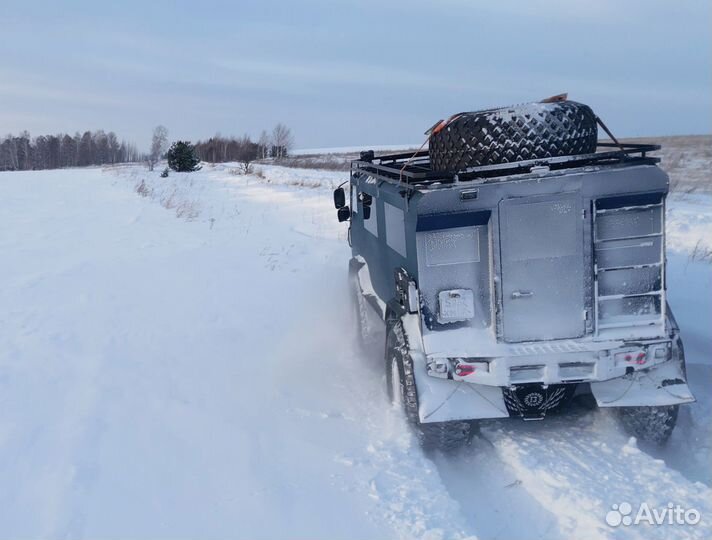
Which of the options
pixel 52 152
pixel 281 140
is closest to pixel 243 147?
pixel 281 140

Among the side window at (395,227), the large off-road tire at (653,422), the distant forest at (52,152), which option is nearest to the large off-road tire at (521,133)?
the side window at (395,227)

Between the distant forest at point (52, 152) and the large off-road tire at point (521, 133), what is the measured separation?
420 ft

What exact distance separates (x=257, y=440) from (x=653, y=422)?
3.12 metres

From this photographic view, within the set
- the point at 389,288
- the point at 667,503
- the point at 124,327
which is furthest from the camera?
the point at 124,327

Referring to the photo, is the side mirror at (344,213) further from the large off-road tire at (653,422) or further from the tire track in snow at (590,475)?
the large off-road tire at (653,422)

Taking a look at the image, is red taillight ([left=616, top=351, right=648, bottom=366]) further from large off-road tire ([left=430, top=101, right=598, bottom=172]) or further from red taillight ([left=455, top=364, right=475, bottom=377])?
large off-road tire ([left=430, top=101, right=598, bottom=172])

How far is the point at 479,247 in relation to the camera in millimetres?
4617

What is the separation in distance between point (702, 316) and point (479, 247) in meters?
4.77

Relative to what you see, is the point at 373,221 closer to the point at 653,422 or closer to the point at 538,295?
the point at 538,295

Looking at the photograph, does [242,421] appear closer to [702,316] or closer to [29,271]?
[702,316]

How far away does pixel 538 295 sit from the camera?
181 inches

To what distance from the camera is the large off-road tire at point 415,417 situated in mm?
4699

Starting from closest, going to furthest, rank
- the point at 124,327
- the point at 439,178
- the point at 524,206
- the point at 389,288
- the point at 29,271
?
1. the point at 524,206
2. the point at 439,178
3. the point at 389,288
4. the point at 124,327
5. the point at 29,271

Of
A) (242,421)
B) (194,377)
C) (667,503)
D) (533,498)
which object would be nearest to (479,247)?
(533,498)
